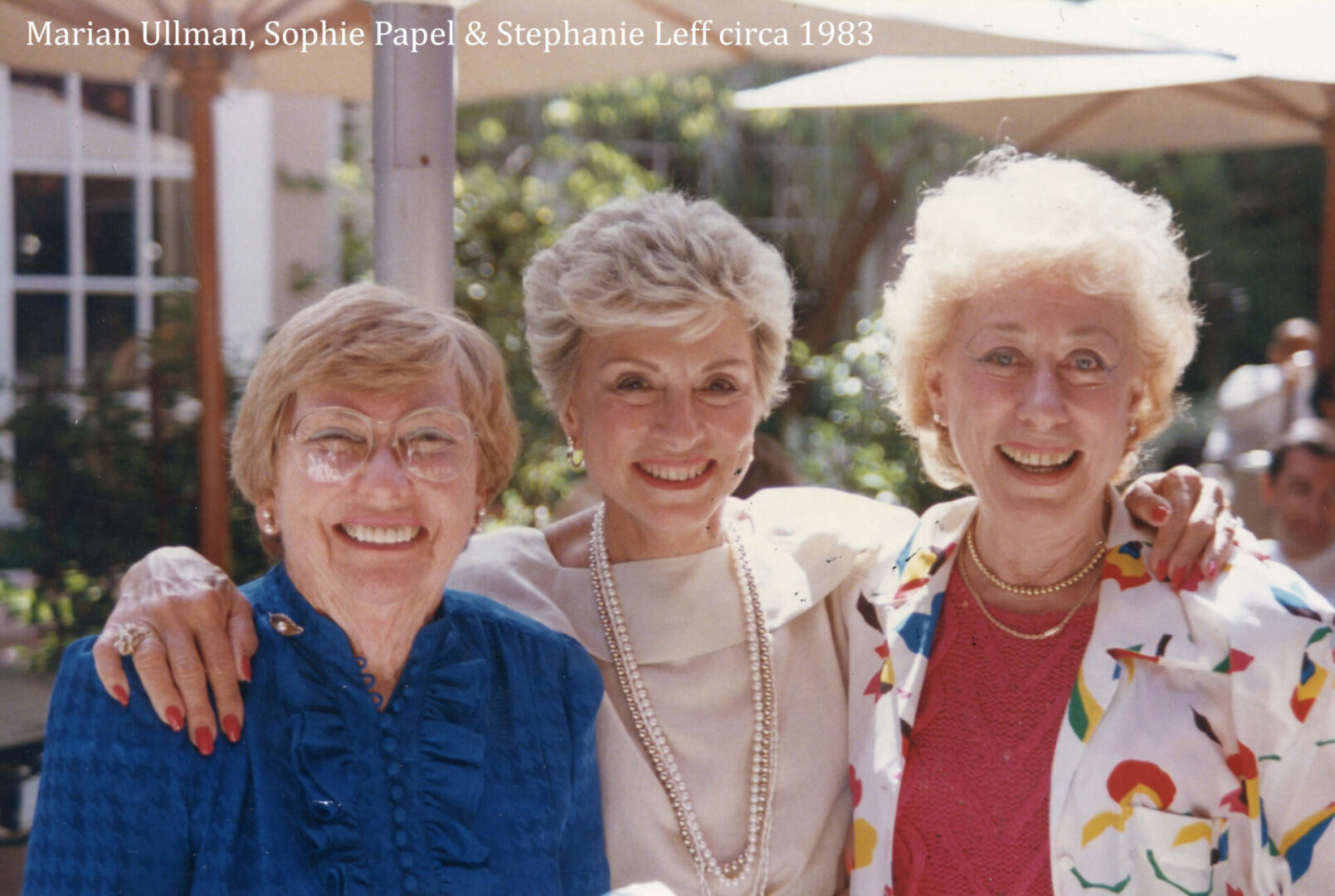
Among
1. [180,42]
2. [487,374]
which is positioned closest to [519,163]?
[180,42]

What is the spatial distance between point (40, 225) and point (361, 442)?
20.0 feet

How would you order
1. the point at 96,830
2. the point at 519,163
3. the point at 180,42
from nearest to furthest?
the point at 96,830, the point at 180,42, the point at 519,163

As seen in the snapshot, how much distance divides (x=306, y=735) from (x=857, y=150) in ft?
→ 31.9

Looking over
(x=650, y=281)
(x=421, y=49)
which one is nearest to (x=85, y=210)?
(x=421, y=49)

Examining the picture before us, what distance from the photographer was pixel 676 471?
2496 mm

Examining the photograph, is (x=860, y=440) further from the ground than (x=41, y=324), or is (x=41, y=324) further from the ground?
(x=41, y=324)

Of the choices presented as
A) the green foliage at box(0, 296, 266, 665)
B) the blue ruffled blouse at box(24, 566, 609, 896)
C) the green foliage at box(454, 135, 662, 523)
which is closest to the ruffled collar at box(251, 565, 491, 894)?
the blue ruffled blouse at box(24, 566, 609, 896)

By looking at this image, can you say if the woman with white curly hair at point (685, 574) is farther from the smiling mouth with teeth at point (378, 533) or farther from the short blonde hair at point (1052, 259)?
the smiling mouth with teeth at point (378, 533)

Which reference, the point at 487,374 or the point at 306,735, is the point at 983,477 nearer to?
the point at 487,374

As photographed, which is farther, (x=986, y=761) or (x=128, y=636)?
(x=986, y=761)

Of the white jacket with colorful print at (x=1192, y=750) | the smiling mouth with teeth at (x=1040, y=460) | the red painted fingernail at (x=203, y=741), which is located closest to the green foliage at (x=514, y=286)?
the smiling mouth with teeth at (x=1040, y=460)

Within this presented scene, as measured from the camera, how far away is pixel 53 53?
5000 millimetres

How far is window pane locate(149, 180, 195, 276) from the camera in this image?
7309 mm

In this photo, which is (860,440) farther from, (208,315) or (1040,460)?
(1040,460)
